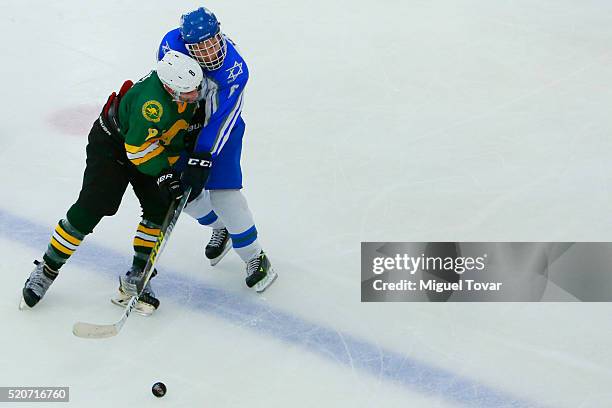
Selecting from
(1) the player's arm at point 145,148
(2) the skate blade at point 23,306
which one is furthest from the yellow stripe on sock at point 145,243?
(2) the skate blade at point 23,306

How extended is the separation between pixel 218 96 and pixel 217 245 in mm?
721

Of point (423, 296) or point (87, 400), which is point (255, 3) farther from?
point (87, 400)

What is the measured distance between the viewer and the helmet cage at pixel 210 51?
9.93ft

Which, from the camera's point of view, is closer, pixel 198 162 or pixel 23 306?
pixel 198 162

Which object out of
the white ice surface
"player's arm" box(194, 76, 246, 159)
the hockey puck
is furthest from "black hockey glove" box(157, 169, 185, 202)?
the hockey puck

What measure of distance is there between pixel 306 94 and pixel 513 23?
5.49 feet

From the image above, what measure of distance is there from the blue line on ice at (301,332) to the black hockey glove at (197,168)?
0.54 meters

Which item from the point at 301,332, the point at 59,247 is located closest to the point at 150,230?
the point at 59,247

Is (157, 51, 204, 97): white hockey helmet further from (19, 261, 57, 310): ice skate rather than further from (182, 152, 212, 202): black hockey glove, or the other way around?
(19, 261, 57, 310): ice skate

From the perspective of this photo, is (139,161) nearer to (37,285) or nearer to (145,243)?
(145,243)

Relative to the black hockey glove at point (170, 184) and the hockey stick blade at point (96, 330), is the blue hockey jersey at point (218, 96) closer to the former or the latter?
the black hockey glove at point (170, 184)

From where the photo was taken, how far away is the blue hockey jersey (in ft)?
10.2

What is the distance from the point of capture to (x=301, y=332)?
10.7ft

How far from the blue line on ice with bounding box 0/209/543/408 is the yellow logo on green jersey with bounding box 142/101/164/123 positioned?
2.62 feet
